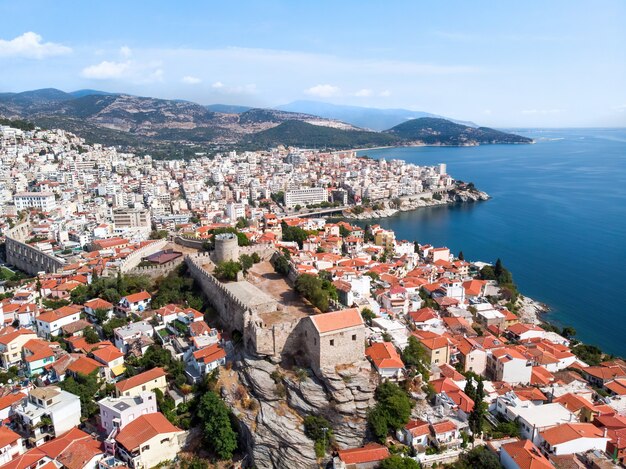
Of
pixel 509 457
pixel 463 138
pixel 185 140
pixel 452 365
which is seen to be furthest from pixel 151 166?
pixel 463 138

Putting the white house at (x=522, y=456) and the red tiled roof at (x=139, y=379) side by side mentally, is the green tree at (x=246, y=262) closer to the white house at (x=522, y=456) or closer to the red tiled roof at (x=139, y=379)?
the red tiled roof at (x=139, y=379)

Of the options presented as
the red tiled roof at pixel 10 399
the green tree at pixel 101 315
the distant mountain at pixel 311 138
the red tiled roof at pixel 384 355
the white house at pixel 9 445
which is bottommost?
the white house at pixel 9 445

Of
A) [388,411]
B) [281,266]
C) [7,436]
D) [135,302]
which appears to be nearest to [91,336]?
[135,302]

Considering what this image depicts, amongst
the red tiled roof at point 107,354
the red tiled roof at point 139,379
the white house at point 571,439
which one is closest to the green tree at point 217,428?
the red tiled roof at point 139,379

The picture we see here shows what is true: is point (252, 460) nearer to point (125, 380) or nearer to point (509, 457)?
point (125, 380)

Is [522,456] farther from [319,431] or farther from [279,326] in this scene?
[279,326]
